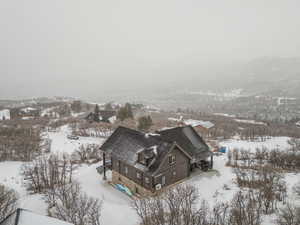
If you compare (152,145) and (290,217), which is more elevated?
(152,145)

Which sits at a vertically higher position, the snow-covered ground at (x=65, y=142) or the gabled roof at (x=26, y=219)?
the gabled roof at (x=26, y=219)

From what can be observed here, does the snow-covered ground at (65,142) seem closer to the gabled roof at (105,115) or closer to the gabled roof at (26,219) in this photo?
the gabled roof at (105,115)

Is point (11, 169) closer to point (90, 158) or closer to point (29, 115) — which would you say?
point (90, 158)

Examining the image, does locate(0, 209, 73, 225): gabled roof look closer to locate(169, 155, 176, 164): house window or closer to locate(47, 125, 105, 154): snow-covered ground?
locate(169, 155, 176, 164): house window

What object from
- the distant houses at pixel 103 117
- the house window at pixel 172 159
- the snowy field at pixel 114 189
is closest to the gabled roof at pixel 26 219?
the snowy field at pixel 114 189

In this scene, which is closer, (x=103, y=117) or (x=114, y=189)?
(x=114, y=189)

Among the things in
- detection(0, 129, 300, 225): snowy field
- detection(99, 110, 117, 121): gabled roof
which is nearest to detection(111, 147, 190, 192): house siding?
detection(0, 129, 300, 225): snowy field

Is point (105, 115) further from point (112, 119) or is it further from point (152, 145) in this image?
point (152, 145)

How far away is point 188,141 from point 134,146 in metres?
10.4

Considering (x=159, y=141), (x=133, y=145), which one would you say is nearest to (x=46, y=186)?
(x=133, y=145)

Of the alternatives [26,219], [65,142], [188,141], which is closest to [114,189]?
[188,141]

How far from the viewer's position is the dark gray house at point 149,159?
88.0 ft

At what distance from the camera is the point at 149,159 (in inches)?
1074

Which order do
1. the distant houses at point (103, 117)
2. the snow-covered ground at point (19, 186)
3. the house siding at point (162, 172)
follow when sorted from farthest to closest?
the distant houses at point (103, 117)
the house siding at point (162, 172)
the snow-covered ground at point (19, 186)
